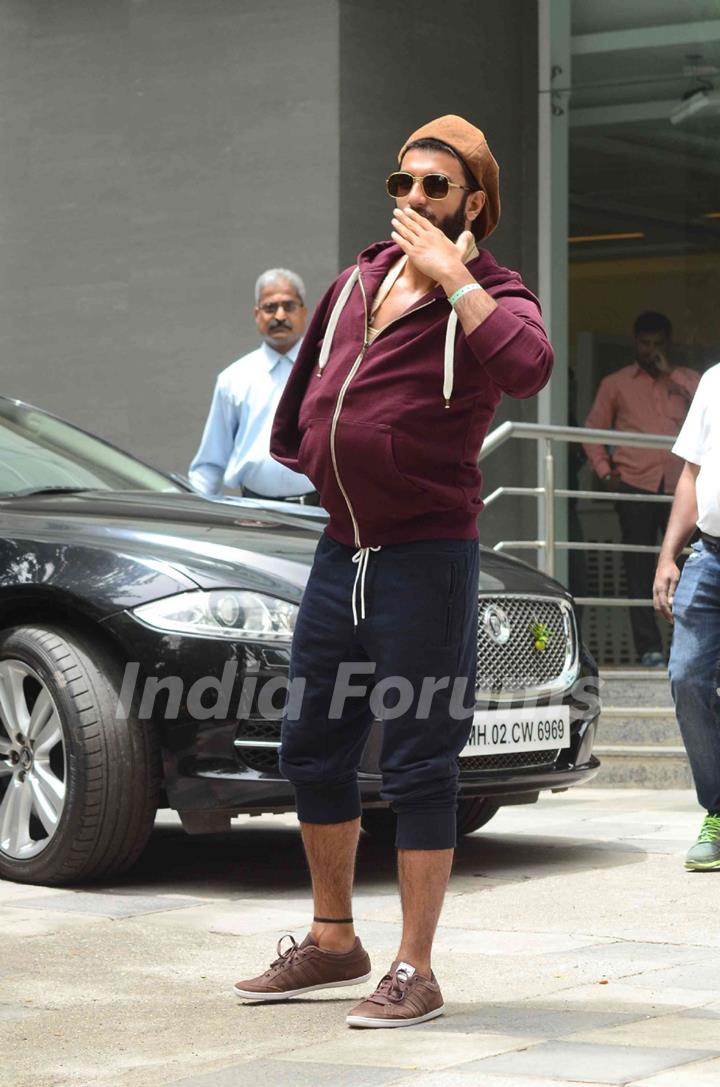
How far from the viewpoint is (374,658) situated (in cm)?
424

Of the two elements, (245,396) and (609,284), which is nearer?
(245,396)

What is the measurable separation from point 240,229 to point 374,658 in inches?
288

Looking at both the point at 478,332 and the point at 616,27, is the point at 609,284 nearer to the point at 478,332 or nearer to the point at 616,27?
the point at 616,27

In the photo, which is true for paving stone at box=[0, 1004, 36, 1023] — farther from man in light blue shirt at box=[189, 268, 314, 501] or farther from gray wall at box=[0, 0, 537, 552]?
gray wall at box=[0, 0, 537, 552]

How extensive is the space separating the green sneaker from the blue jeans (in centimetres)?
11

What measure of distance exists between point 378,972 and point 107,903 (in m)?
1.21

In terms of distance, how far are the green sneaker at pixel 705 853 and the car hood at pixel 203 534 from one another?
0.92m

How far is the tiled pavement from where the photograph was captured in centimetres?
369

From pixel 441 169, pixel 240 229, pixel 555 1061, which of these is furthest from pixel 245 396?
pixel 555 1061

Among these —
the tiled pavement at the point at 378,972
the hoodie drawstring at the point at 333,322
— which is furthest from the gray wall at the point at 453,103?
the hoodie drawstring at the point at 333,322

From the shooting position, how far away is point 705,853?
628 cm

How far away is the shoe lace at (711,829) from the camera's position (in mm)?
6352

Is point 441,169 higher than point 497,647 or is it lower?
higher

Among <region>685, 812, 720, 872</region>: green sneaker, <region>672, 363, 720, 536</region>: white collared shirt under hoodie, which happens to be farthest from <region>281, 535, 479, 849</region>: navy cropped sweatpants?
<region>685, 812, 720, 872</region>: green sneaker
